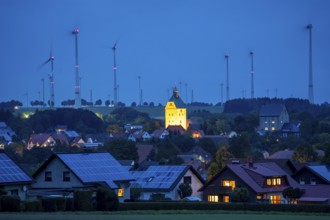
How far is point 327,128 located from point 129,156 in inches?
2615

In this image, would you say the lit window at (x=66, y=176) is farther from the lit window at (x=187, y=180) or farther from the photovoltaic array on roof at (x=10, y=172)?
the lit window at (x=187, y=180)

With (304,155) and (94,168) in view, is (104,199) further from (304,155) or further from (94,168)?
(304,155)

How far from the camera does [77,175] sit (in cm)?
4431

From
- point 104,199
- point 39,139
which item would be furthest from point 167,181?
point 39,139

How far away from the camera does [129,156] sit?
294 ft

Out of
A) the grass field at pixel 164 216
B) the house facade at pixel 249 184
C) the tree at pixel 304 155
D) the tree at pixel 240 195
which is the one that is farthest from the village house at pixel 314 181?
the tree at pixel 304 155

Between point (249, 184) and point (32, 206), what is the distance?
20036mm

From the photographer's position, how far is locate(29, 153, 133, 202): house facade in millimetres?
44375

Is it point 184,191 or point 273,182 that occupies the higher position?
point 273,182

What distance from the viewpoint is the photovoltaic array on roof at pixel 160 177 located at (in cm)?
5362

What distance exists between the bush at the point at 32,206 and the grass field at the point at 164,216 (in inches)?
64.1

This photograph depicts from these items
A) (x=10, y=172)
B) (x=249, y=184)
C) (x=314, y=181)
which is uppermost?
(x=10, y=172)

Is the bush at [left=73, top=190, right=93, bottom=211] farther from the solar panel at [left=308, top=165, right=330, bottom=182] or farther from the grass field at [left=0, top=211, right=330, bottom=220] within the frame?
the solar panel at [left=308, top=165, right=330, bottom=182]

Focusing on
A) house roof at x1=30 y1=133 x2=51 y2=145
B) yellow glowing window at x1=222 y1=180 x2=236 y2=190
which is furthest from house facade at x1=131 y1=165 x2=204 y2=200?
house roof at x1=30 y1=133 x2=51 y2=145
